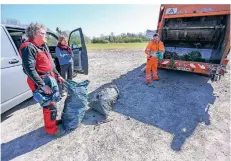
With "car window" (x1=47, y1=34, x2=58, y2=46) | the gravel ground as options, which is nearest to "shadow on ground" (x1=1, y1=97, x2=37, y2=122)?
the gravel ground

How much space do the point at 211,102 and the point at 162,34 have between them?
2768 millimetres

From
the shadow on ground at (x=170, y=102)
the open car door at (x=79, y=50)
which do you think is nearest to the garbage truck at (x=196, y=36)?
the shadow on ground at (x=170, y=102)

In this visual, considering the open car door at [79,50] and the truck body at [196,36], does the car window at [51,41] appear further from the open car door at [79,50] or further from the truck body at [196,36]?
the truck body at [196,36]

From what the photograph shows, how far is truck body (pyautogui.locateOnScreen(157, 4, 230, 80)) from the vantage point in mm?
4352

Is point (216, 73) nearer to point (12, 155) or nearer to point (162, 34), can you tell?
point (162, 34)

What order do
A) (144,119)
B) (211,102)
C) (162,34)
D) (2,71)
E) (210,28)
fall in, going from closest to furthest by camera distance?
(2,71)
(144,119)
(211,102)
(210,28)
(162,34)

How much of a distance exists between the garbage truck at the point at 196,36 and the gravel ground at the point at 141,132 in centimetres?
87

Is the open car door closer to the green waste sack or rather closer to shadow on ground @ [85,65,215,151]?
shadow on ground @ [85,65,215,151]

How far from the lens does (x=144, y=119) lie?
3.12 m

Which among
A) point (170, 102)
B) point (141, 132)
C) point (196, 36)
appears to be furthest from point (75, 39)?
point (196, 36)

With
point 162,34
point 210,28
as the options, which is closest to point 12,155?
point 162,34

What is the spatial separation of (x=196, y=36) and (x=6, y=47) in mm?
5281

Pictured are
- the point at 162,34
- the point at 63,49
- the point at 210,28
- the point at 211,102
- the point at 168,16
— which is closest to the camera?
the point at 211,102

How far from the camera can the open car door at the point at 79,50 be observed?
183 inches
